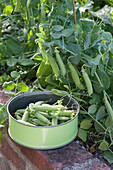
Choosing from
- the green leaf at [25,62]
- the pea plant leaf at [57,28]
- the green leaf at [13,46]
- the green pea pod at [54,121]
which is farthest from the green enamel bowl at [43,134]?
the green leaf at [13,46]

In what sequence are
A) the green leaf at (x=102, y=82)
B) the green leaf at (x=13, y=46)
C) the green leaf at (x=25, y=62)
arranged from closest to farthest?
the green leaf at (x=102, y=82) → the green leaf at (x=25, y=62) → the green leaf at (x=13, y=46)

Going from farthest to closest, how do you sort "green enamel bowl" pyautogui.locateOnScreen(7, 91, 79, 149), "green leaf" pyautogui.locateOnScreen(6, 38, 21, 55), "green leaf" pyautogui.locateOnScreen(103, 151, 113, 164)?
"green leaf" pyautogui.locateOnScreen(6, 38, 21, 55) < "green leaf" pyautogui.locateOnScreen(103, 151, 113, 164) < "green enamel bowl" pyautogui.locateOnScreen(7, 91, 79, 149)

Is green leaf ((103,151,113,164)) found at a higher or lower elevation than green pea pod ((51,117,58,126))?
lower

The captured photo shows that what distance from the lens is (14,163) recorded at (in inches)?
46.8

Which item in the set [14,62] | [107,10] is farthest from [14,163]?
[107,10]

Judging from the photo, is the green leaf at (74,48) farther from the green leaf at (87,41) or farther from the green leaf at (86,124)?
the green leaf at (86,124)

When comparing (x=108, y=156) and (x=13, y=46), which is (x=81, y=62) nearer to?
(x=108, y=156)

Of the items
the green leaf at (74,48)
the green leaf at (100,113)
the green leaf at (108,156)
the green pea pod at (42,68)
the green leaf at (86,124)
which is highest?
the green leaf at (74,48)

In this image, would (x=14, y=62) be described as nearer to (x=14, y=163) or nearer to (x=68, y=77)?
(x=68, y=77)

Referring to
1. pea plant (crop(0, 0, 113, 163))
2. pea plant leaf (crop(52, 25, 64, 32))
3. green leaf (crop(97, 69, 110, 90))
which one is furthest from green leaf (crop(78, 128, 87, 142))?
pea plant leaf (crop(52, 25, 64, 32))

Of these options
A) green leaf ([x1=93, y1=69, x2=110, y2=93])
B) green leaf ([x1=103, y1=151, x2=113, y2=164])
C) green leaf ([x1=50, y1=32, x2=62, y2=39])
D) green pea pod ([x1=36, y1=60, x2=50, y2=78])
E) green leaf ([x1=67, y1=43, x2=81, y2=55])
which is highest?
green leaf ([x1=50, y1=32, x2=62, y2=39])

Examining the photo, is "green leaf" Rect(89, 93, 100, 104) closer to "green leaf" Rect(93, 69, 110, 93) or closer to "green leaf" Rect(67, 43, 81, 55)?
"green leaf" Rect(93, 69, 110, 93)

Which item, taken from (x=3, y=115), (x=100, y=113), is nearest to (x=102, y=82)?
(x=100, y=113)

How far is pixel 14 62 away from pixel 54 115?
61cm
